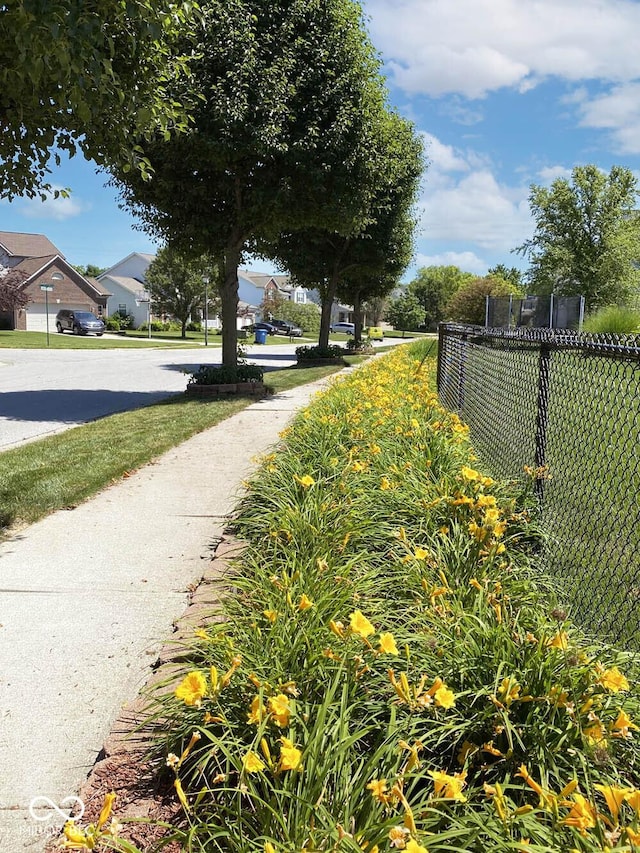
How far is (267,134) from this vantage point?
11.1 m

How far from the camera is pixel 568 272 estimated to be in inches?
1938

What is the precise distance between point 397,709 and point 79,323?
48.7 metres

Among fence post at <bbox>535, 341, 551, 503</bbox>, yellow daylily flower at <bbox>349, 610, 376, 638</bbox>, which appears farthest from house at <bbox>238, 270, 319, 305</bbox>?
yellow daylily flower at <bbox>349, 610, 376, 638</bbox>

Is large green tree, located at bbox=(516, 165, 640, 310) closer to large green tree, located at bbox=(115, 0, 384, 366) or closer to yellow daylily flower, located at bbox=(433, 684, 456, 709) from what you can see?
large green tree, located at bbox=(115, 0, 384, 366)

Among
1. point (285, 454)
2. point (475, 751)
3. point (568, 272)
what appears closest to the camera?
point (475, 751)

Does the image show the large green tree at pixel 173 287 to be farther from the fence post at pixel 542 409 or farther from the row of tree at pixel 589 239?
the fence post at pixel 542 409

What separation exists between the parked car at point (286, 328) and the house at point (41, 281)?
16520mm

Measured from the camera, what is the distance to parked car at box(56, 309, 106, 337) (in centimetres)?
4712

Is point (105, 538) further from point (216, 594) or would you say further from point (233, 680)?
point (233, 680)

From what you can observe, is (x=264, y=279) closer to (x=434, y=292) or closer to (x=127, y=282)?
(x=434, y=292)

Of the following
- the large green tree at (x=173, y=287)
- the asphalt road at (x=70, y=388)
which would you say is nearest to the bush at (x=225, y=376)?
the asphalt road at (x=70, y=388)

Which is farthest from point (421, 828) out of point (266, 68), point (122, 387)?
point (122, 387)

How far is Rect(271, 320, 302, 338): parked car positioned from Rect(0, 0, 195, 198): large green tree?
176 ft

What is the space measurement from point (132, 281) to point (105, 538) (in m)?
68.8
